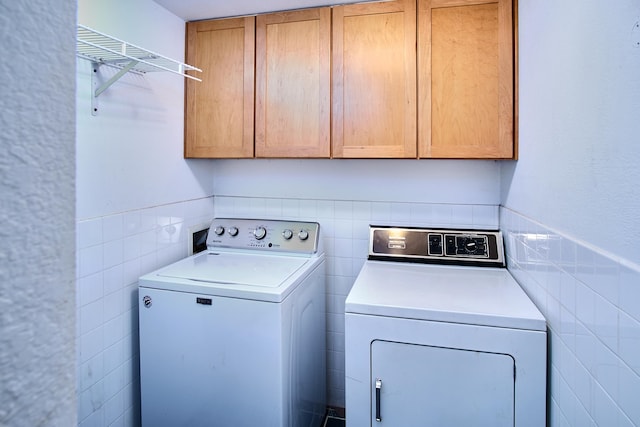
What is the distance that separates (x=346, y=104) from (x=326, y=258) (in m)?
0.91

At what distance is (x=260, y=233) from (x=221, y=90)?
82 centimetres

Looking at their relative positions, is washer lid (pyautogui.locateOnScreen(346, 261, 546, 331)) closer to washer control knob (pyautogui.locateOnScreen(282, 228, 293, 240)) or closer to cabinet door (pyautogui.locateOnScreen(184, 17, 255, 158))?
washer control knob (pyautogui.locateOnScreen(282, 228, 293, 240))

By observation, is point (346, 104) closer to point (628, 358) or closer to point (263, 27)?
point (263, 27)

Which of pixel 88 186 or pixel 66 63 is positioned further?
pixel 88 186

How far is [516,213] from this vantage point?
63.6 inches

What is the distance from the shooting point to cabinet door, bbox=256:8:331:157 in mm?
1843

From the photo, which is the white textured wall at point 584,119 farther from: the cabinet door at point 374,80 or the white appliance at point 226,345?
the white appliance at point 226,345

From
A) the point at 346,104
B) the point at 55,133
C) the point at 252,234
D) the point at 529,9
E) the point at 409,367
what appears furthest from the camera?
the point at 252,234

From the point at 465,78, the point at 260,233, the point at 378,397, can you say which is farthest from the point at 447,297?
the point at 260,233

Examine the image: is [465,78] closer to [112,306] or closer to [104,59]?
[104,59]

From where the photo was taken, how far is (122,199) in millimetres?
1615

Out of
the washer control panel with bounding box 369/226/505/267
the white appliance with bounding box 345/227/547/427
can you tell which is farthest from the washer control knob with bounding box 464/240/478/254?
the white appliance with bounding box 345/227/547/427

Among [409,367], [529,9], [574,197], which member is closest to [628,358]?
[574,197]

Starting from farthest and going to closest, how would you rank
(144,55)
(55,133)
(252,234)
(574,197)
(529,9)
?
(252,234)
(144,55)
(529,9)
(574,197)
(55,133)
